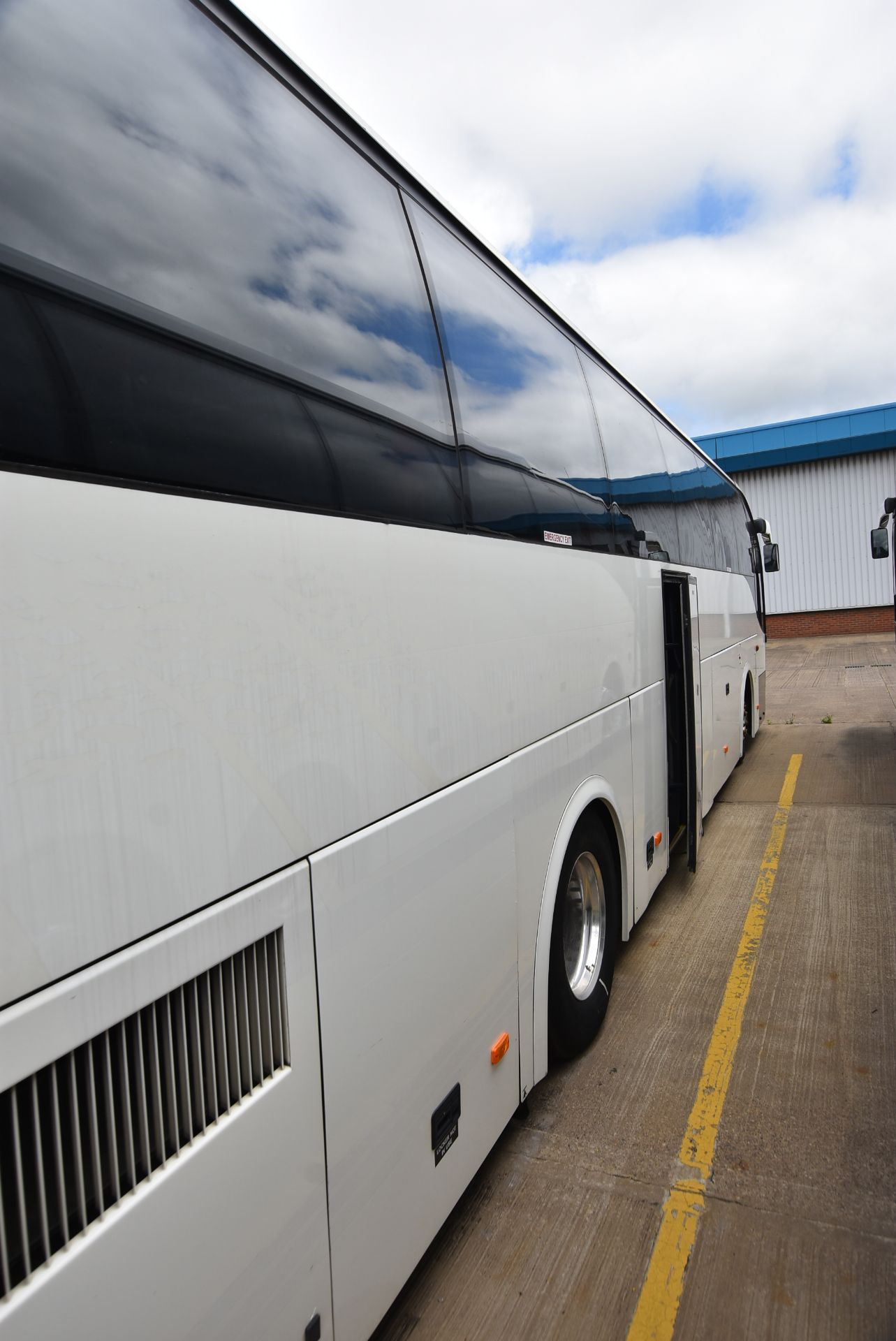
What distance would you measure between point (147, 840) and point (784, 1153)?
2.83 m

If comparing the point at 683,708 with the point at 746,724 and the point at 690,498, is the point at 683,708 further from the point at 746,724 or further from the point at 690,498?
the point at 746,724

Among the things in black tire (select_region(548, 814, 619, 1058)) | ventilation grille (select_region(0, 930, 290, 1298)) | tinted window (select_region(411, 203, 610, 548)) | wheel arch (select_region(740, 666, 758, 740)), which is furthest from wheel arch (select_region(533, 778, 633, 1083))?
wheel arch (select_region(740, 666, 758, 740))

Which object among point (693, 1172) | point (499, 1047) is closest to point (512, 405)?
point (499, 1047)

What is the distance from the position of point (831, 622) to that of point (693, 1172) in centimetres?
2503

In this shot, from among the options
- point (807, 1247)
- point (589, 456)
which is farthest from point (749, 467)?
point (807, 1247)

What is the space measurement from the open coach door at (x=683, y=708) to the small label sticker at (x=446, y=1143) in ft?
11.3

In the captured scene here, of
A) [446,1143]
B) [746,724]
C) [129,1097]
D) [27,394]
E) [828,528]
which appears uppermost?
[828,528]

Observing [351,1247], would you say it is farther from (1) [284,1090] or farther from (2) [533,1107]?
(2) [533,1107]

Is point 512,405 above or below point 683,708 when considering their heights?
above

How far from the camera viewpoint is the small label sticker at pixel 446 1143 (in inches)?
91.3

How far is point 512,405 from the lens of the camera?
3.08 m

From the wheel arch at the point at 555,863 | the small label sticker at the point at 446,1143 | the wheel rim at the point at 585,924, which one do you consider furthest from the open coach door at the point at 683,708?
the small label sticker at the point at 446,1143

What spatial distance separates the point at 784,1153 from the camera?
2.99 meters

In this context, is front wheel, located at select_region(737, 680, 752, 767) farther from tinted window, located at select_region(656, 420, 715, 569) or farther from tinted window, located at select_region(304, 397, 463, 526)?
tinted window, located at select_region(304, 397, 463, 526)
